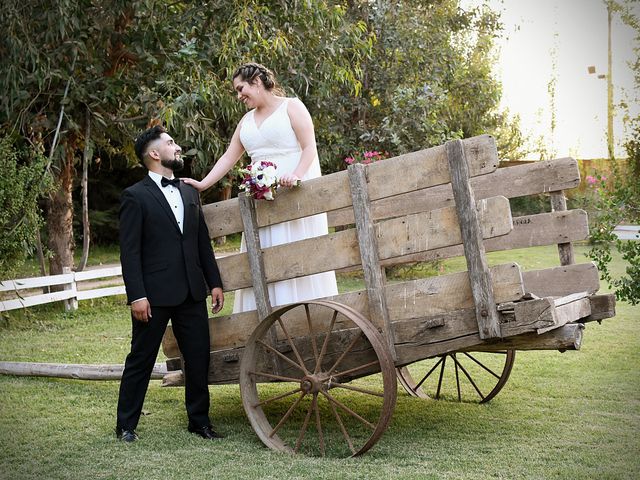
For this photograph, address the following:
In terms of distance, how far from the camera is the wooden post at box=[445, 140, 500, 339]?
13.9ft

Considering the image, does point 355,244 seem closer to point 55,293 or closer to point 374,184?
point 374,184

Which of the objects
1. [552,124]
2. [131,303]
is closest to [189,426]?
[131,303]

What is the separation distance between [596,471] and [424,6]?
49.1 ft

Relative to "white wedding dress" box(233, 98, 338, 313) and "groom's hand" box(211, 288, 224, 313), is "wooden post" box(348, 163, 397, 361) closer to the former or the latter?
"white wedding dress" box(233, 98, 338, 313)

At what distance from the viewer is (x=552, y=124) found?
26.8m

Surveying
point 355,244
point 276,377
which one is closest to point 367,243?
point 355,244

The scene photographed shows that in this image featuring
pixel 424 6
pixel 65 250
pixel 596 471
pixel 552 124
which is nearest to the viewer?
pixel 596 471

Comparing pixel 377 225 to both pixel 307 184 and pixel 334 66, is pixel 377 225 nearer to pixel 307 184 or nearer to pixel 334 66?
pixel 307 184

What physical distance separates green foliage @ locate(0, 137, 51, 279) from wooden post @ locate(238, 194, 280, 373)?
5.39 m

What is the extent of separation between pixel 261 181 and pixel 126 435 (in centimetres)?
180

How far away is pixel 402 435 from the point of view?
16.9ft

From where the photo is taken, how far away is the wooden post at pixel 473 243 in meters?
4.23

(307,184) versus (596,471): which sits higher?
(307,184)

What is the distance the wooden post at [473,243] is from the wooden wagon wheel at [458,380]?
4.74 ft
